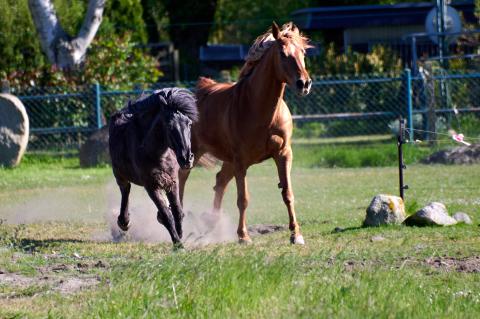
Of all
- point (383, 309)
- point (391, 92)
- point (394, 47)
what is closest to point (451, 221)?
point (383, 309)

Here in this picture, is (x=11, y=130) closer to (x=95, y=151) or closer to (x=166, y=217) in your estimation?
(x=95, y=151)

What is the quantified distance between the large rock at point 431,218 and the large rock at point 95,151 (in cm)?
1095

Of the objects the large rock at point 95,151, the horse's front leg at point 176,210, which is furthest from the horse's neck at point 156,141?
the large rock at point 95,151

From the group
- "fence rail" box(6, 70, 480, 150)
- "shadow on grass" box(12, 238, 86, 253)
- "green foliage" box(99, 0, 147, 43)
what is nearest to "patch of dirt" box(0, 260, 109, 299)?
"shadow on grass" box(12, 238, 86, 253)

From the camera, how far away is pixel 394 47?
31.8 metres

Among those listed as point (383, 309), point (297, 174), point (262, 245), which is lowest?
point (297, 174)

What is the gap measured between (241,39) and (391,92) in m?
21.0

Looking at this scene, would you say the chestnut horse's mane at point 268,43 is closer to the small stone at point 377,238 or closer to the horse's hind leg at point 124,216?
the horse's hind leg at point 124,216

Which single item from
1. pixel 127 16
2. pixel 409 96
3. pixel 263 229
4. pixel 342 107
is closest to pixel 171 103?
pixel 263 229

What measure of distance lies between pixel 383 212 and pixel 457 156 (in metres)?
8.57

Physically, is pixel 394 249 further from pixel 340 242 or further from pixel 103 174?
pixel 103 174

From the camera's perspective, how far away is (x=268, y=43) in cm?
1163

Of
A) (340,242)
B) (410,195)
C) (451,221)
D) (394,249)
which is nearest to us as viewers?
(394,249)

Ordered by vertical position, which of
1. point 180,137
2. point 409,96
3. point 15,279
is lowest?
point 409,96
